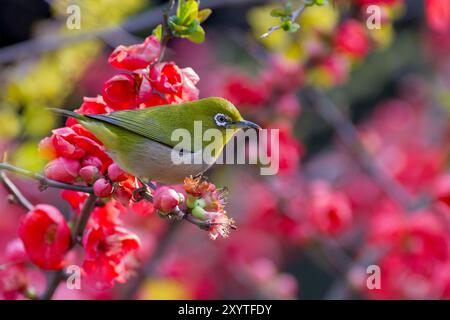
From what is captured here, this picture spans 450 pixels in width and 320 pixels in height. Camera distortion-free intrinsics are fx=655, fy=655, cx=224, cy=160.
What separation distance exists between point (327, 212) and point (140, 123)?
119cm

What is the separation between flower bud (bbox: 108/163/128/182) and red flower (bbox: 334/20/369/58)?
4.38ft

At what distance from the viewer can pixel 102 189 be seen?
1.14 meters

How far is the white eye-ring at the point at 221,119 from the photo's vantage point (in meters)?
1.40

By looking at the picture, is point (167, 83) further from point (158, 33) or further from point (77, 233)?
point (77, 233)

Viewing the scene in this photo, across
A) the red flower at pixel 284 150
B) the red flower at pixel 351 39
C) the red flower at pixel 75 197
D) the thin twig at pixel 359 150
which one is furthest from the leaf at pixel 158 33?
the thin twig at pixel 359 150

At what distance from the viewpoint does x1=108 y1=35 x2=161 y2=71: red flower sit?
124 cm

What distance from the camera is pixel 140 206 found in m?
1.37

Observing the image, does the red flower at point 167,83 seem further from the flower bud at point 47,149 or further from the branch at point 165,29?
the flower bud at point 47,149

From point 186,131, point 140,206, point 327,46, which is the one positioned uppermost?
point 327,46

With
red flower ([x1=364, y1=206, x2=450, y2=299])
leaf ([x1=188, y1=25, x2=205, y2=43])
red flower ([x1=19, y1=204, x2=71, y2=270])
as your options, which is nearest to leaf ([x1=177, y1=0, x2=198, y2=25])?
leaf ([x1=188, y1=25, x2=205, y2=43])

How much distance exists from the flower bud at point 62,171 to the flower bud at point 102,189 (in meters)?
0.07
